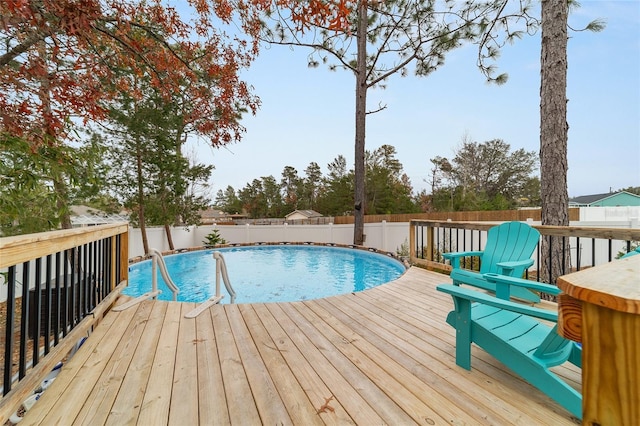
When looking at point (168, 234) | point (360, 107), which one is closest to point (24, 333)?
point (360, 107)

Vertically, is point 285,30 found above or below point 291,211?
above

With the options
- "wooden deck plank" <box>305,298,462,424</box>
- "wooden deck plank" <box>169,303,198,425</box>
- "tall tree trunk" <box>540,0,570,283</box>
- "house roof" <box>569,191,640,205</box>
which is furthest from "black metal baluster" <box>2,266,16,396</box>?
"house roof" <box>569,191,640,205</box>

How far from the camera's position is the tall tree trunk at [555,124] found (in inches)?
142

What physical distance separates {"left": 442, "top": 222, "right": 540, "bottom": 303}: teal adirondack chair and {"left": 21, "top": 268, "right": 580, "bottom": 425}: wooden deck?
0.52 meters

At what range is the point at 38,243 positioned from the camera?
1.47 meters

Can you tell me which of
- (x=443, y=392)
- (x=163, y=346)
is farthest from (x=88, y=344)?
(x=443, y=392)

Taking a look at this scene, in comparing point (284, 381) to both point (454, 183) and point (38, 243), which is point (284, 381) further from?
point (454, 183)

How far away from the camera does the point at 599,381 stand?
0.57m

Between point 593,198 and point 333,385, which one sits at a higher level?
point 593,198

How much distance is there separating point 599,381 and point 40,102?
3877 millimetres

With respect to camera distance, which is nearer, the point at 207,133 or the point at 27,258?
the point at 27,258

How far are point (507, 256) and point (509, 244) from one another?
0.45ft

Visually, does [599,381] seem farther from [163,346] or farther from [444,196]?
[444,196]

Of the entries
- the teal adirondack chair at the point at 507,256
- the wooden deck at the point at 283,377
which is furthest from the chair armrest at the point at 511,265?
the wooden deck at the point at 283,377
